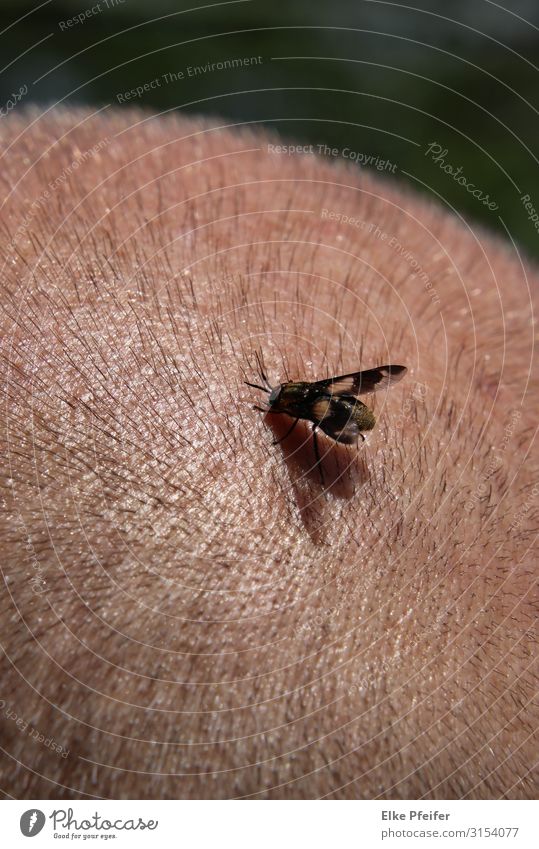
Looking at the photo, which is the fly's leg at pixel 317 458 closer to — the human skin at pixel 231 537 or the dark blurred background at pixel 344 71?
the human skin at pixel 231 537

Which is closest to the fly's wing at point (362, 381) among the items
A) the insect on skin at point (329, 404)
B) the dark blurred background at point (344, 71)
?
the insect on skin at point (329, 404)

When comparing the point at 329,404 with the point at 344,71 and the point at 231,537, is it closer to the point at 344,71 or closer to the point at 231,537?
the point at 231,537

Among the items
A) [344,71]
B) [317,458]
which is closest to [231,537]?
[317,458]

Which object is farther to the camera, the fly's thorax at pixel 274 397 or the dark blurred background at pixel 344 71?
the dark blurred background at pixel 344 71

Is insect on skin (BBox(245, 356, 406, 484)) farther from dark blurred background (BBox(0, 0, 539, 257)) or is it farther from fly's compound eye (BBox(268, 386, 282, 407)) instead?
dark blurred background (BBox(0, 0, 539, 257))

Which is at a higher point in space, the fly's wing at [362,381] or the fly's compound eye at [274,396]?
the fly's wing at [362,381]

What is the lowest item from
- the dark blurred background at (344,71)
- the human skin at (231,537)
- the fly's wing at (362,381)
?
the human skin at (231,537)

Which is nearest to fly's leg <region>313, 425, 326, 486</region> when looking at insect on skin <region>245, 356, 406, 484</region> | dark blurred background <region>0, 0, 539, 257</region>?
insect on skin <region>245, 356, 406, 484</region>

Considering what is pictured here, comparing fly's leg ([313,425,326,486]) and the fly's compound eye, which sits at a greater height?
the fly's compound eye

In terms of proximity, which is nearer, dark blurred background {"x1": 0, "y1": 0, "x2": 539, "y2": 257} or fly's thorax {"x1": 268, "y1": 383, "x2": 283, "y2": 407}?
fly's thorax {"x1": 268, "y1": 383, "x2": 283, "y2": 407}
